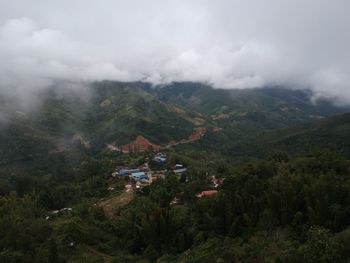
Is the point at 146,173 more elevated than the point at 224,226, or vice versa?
the point at 224,226

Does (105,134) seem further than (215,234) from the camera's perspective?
Yes

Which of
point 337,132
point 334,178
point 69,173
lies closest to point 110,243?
point 334,178

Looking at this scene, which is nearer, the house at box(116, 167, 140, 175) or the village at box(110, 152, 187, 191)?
the village at box(110, 152, 187, 191)

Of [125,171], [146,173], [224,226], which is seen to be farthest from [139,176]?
[224,226]

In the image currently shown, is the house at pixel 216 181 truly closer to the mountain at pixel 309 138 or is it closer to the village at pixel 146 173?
the village at pixel 146 173

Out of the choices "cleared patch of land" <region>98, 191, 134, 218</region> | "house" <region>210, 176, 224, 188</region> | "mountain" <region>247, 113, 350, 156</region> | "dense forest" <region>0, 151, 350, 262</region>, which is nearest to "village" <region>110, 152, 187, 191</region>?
"cleared patch of land" <region>98, 191, 134, 218</region>

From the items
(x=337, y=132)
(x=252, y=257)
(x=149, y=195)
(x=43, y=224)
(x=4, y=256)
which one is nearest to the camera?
(x=252, y=257)

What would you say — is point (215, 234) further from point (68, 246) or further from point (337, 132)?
point (337, 132)

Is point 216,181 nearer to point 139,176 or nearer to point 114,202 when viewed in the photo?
point 114,202

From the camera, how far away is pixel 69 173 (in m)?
110

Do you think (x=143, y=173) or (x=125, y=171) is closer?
(x=143, y=173)

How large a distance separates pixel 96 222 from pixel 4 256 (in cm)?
2177

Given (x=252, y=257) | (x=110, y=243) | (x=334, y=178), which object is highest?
(x=334, y=178)

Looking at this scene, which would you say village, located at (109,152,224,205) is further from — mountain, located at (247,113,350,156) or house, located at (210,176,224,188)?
mountain, located at (247,113,350,156)
